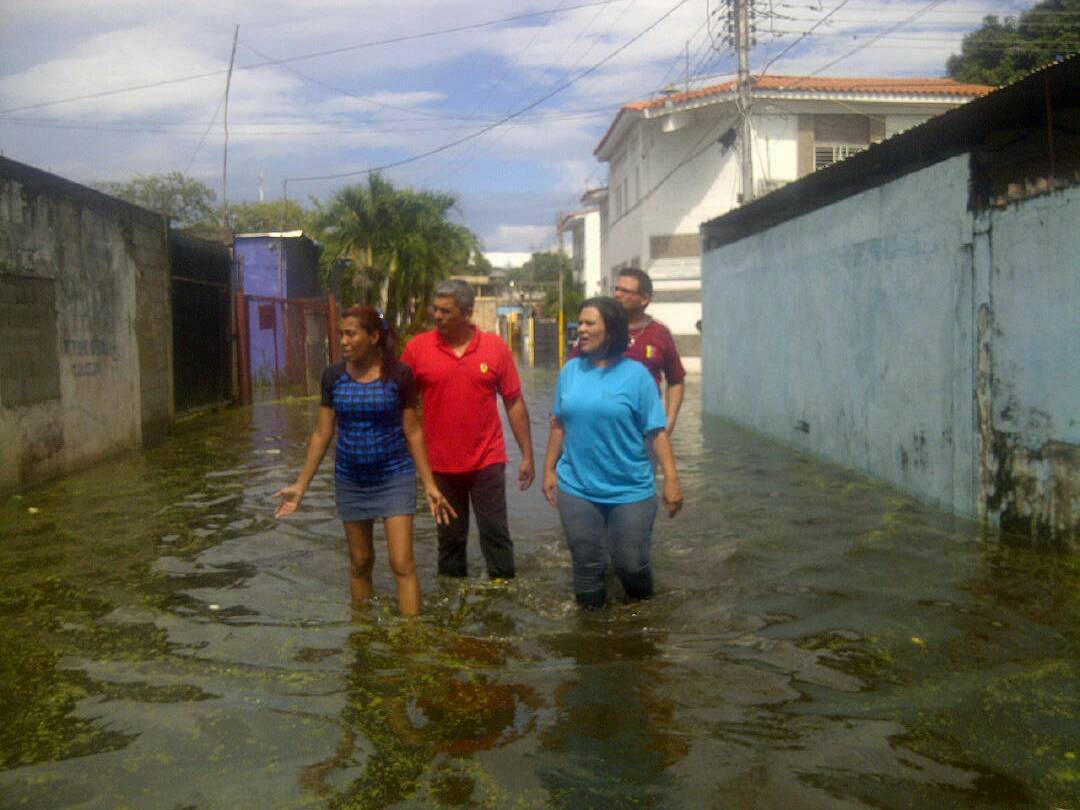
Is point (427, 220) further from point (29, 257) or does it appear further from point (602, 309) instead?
point (602, 309)

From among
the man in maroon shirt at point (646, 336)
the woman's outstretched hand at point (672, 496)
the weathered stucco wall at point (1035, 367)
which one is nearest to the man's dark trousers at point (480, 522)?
the woman's outstretched hand at point (672, 496)

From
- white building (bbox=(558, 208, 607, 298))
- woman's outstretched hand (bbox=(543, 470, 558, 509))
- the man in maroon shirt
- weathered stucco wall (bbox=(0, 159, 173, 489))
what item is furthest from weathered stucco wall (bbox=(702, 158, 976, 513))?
white building (bbox=(558, 208, 607, 298))

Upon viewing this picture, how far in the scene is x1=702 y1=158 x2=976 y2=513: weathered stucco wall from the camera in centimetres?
860

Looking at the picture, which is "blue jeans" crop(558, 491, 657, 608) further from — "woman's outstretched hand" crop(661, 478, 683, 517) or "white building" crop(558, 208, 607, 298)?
"white building" crop(558, 208, 607, 298)

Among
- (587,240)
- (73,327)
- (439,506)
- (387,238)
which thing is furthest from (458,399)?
(587,240)

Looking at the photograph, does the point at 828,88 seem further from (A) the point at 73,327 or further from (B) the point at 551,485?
(B) the point at 551,485

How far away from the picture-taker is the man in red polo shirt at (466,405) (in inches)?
252

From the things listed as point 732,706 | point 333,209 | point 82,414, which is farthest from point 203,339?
point 333,209

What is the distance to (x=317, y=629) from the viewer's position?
589cm

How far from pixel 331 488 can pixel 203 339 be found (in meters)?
7.82

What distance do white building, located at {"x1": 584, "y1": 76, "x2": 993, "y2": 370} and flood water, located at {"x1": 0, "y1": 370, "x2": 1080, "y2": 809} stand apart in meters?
22.8

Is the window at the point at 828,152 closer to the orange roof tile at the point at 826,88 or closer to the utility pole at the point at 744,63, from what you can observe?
the orange roof tile at the point at 826,88

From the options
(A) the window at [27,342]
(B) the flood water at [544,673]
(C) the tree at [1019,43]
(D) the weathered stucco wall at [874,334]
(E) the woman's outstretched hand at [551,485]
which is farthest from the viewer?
(C) the tree at [1019,43]

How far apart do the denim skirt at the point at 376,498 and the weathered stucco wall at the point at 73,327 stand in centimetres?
520
